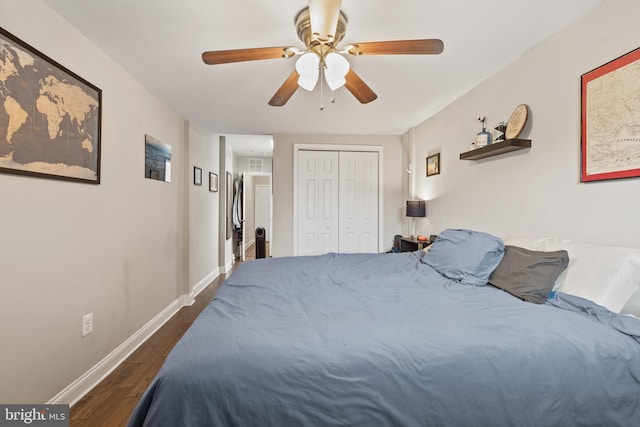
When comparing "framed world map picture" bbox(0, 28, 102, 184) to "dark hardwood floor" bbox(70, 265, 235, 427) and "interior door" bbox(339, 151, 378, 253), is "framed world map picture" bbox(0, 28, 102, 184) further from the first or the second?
"interior door" bbox(339, 151, 378, 253)

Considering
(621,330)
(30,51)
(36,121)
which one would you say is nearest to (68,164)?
(36,121)

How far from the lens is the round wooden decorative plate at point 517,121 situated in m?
2.01

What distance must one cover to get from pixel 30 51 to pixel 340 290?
2.12 metres

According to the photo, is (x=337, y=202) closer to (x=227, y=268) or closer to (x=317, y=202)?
(x=317, y=202)

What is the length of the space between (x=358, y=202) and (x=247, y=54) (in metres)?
3.06

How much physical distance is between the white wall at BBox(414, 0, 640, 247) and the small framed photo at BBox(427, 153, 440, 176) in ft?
1.30

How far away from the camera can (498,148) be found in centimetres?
210

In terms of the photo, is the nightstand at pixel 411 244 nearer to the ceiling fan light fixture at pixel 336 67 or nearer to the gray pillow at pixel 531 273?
the gray pillow at pixel 531 273

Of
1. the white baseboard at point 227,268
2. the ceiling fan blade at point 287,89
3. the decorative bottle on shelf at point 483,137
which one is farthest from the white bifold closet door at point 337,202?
the ceiling fan blade at point 287,89

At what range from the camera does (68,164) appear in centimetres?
170

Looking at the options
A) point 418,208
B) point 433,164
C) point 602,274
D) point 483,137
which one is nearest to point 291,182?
point 418,208

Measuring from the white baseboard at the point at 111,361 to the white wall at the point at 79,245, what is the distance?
18mm

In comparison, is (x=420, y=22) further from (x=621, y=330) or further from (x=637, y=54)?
(x=621, y=330)

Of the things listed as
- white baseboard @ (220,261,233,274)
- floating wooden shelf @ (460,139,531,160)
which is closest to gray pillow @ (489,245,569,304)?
floating wooden shelf @ (460,139,531,160)
